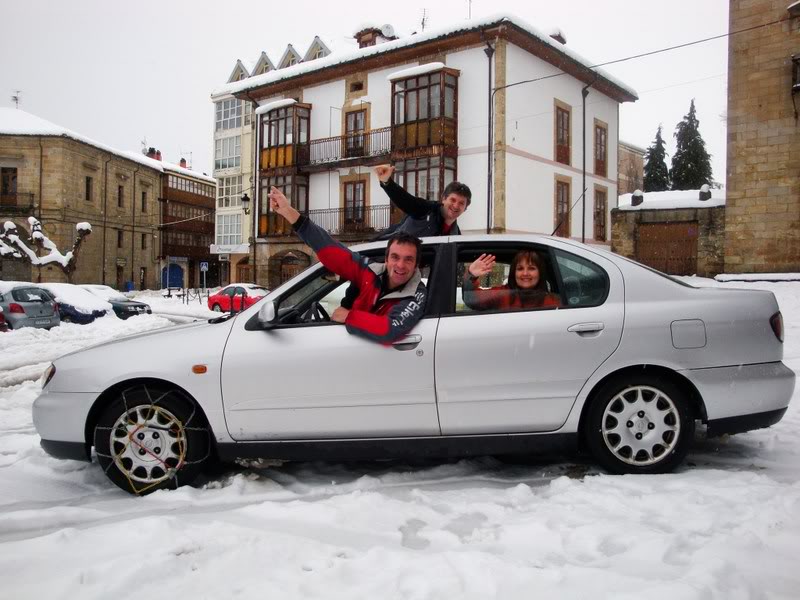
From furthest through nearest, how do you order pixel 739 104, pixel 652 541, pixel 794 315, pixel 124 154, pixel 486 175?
pixel 124 154 → pixel 486 175 → pixel 739 104 → pixel 794 315 → pixel 652 541

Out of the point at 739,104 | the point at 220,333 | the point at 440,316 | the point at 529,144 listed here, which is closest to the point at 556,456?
the point at 440,316

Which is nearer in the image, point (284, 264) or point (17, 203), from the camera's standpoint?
point (284, 264)

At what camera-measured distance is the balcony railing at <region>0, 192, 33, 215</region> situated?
3953cm

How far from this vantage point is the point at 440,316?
380cm

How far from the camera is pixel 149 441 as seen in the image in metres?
3.77

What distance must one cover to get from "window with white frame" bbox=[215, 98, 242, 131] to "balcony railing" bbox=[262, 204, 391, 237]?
11.6 meters

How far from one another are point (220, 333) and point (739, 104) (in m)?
19.8

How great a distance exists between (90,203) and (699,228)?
3787 centimetres

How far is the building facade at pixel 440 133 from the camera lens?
2341cm

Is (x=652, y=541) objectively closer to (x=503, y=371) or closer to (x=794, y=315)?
(x=503, y=371)

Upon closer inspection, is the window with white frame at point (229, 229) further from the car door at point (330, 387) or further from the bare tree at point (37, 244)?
the car door at point (330, 387)

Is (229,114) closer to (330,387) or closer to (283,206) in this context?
(283,206)

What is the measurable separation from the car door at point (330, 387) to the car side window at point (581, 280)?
0.89 metres

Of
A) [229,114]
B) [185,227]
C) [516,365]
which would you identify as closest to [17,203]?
[185,227]
